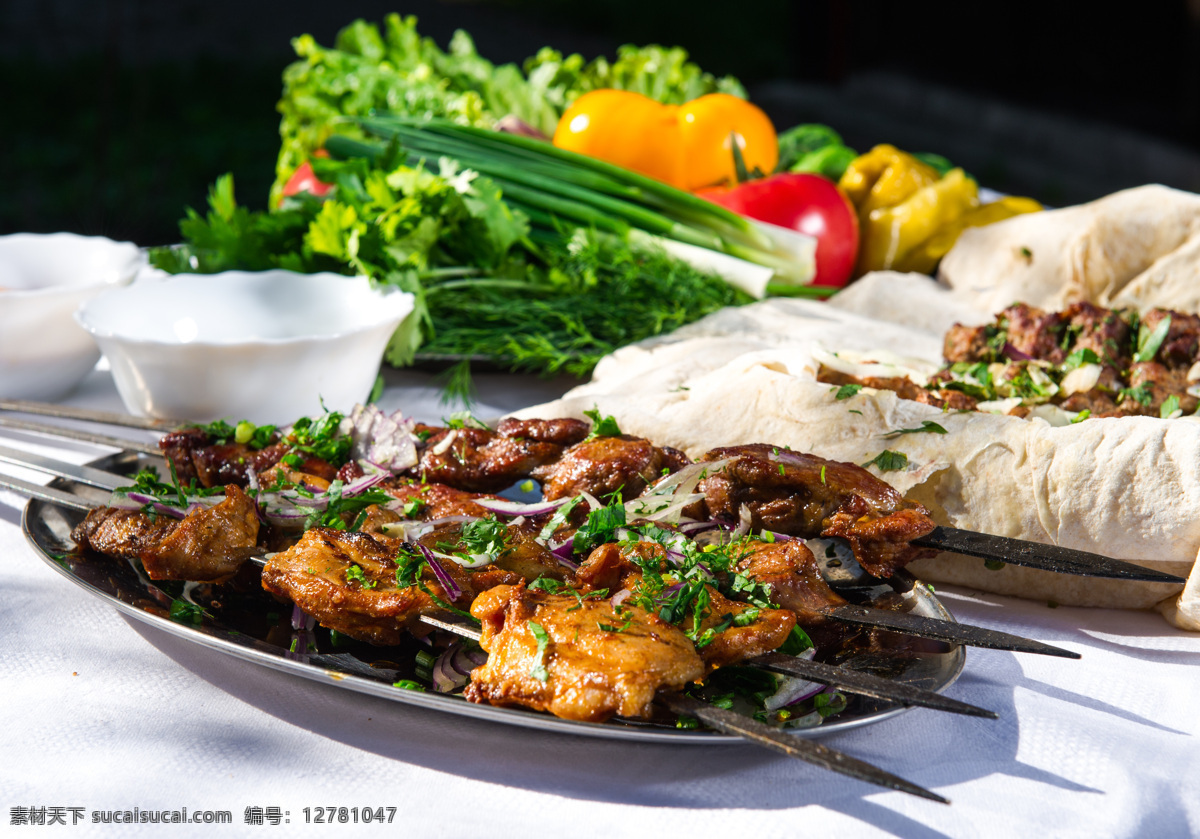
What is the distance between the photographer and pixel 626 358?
9.28ft

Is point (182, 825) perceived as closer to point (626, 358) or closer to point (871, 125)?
point (626, 358)

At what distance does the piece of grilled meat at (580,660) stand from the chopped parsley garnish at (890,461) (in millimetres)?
763

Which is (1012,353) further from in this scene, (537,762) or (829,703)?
(537,762)

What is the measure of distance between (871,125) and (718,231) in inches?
342

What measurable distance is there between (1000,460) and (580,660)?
1024 mm

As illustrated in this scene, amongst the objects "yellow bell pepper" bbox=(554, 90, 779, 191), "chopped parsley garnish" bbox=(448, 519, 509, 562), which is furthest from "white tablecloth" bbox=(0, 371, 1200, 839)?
"yellow bell pepper" bbox=(554, 90, 779, 191)

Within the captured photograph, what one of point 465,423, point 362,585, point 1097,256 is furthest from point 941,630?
point 1097,256

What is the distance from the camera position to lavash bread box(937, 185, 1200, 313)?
3068 millimetres

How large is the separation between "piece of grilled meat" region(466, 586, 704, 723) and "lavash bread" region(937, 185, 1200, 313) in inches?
93.9

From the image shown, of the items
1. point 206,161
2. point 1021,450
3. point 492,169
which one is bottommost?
point 206,161

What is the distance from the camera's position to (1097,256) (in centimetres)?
319

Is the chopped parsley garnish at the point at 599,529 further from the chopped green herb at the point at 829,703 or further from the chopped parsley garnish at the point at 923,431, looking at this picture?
the chopped parsley garnish at the point at 923,431

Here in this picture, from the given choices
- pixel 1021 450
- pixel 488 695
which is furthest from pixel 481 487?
pixel 1021 450

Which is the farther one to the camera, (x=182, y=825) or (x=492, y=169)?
(x=492, y=169)
